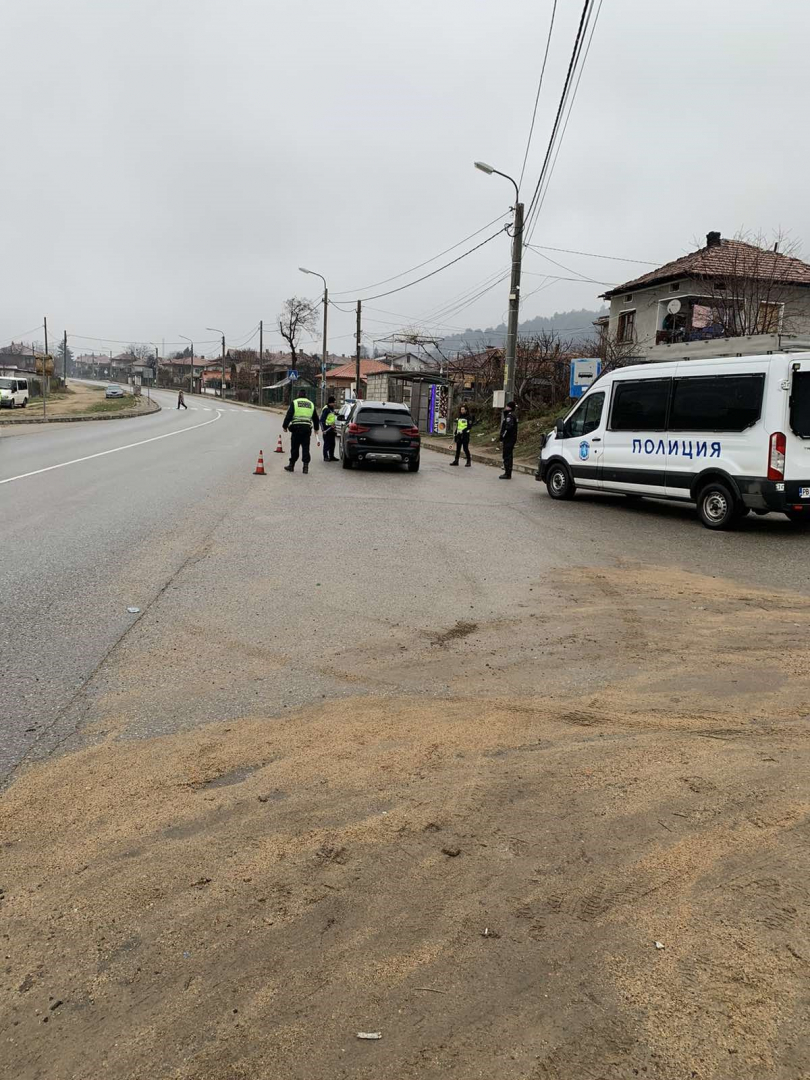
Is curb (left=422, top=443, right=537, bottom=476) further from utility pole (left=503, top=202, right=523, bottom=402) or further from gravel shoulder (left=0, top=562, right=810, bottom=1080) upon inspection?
gravel shoulder (left=0, top=562, right=810, bottom=1080)

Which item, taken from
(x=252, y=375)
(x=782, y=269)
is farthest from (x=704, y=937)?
(x=252, y=375)

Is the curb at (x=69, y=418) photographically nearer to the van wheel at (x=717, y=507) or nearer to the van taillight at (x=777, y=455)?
the van wheel at (x=717, y=507)

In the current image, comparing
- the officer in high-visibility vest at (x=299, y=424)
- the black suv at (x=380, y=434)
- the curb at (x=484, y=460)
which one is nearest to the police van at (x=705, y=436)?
the black suv at (x=380, y=434)

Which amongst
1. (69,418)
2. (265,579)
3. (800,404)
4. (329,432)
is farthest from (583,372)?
(69,418)

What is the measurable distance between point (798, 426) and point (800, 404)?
285 mm

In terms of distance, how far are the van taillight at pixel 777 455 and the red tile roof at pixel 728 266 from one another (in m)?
16.1

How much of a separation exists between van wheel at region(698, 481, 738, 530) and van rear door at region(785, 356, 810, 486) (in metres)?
0.85

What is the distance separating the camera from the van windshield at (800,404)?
998 centimetres

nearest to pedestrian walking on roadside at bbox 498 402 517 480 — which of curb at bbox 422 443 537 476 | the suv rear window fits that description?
curb at bbox 422 443 537 476

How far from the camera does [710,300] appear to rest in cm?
2739

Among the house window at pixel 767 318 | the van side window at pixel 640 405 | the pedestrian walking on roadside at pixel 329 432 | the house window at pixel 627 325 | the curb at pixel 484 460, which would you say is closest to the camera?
the van side window at pixel 640 405

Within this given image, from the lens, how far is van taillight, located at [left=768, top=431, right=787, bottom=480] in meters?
10.0

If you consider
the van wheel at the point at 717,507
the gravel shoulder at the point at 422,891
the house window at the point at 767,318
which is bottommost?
the gravel shoulder at the point at 422,891

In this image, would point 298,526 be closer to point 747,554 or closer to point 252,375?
point 747,554
